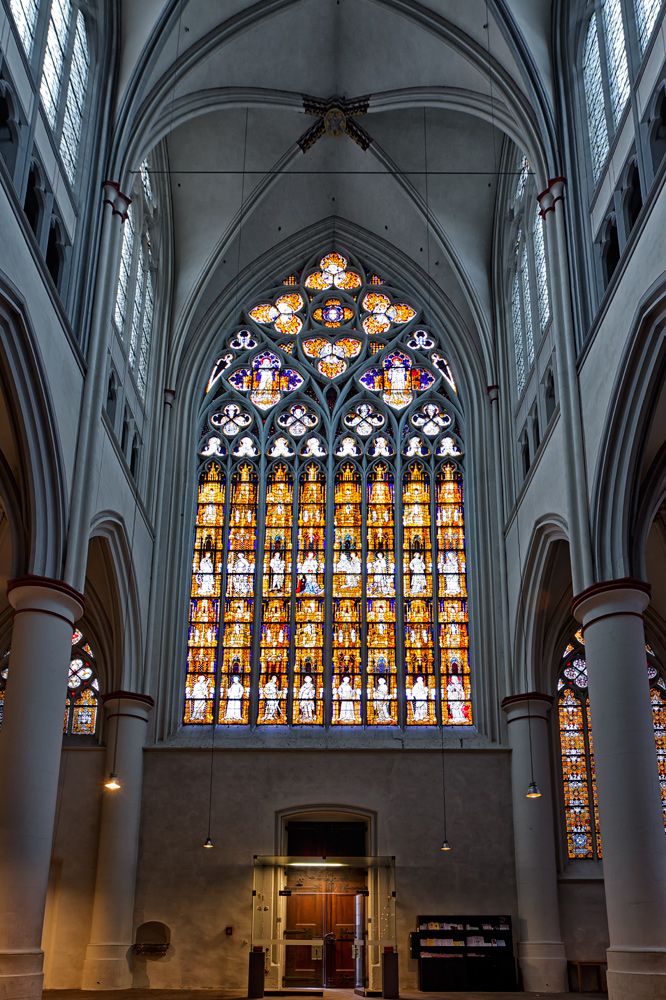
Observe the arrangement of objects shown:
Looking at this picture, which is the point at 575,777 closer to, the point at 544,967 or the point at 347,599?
the point at 544,967

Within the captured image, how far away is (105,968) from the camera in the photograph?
693 inches

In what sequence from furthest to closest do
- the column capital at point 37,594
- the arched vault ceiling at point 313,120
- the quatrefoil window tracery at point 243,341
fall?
the quatrefoil window tracery at point 243,341
the arched vault ceiling at point 313,120
the column capital at point 37,594

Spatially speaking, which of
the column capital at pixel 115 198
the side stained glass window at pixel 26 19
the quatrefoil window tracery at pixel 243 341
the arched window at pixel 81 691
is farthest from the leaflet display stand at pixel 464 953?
the side stained glass window at pixel 26 19

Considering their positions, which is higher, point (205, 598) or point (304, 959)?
point (205, 598)

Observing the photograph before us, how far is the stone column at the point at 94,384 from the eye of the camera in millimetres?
14422

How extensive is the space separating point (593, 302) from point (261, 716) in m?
10.4

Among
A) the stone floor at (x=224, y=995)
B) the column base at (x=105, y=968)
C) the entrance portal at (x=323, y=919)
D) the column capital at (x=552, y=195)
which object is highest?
the column capital at (x=552, y=195)

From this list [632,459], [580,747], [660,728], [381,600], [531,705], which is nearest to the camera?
[632,459]

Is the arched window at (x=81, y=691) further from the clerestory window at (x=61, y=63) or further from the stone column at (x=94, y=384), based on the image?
the clerestory window at (x=61, y=63)

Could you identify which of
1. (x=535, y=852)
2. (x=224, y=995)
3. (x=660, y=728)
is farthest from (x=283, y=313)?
(x=224, y=995)

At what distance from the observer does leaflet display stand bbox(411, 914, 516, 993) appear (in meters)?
17.4

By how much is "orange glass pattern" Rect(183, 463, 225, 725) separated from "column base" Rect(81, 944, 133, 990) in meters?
4.46

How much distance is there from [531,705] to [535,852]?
102 inches

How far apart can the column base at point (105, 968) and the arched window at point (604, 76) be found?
15120mm
